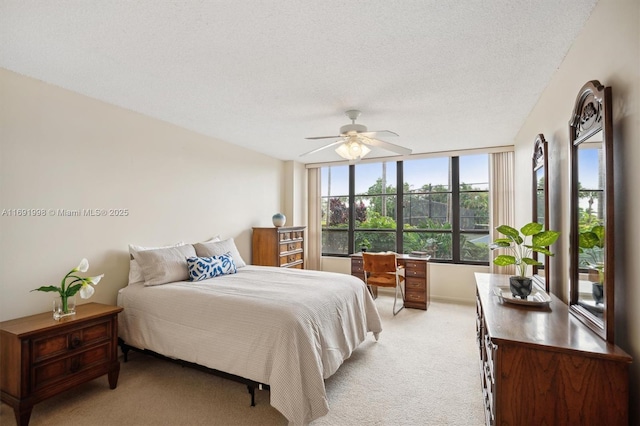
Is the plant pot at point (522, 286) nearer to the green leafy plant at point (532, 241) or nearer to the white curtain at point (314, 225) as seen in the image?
the green leafy plant at point (532, 241)

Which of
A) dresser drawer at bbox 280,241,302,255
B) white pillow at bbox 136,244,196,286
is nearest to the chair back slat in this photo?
dresser drawer at bbox 280,241,302,255

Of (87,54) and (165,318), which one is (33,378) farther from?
(87,54)

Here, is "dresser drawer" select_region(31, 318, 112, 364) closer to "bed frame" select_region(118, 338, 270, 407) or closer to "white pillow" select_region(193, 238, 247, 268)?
"bed frame" select_region(118, 338, 270, 407)

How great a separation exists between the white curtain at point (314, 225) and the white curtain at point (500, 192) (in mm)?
2990

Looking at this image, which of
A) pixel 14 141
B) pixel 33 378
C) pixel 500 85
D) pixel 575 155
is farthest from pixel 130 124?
pixel 575 155

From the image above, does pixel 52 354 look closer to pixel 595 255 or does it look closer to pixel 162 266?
pixel 162 266

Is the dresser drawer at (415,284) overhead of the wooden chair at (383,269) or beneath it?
beneath

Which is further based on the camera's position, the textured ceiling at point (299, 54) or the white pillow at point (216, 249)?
the white pillow at point (216, 249)

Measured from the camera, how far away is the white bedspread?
6.63ft

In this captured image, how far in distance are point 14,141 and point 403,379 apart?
370 cm

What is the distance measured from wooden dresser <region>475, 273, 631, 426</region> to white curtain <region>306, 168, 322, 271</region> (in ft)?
15.1

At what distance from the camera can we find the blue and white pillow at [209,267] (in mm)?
3172

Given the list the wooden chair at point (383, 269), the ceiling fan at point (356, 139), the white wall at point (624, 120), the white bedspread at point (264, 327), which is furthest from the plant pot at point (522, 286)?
the wooden chair at point (383, 269)

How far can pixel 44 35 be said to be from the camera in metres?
1.91
